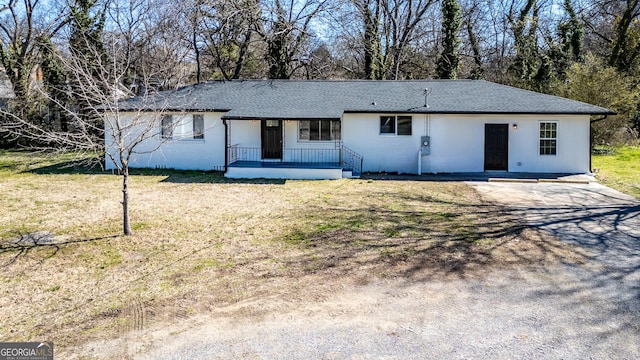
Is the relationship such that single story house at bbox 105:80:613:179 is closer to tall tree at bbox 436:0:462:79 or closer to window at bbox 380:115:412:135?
window at bbox 380:115:412:135

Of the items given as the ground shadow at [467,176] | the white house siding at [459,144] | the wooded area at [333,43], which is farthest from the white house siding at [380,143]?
the wooded area at [333,43]

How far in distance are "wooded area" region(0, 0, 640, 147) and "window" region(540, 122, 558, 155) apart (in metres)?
7.03

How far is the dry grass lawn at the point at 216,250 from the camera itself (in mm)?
5332

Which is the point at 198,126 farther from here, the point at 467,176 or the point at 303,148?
the point at 467,176

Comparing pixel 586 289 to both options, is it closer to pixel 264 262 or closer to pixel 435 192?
pixel 264 262

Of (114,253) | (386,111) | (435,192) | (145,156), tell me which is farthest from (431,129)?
(114,253)

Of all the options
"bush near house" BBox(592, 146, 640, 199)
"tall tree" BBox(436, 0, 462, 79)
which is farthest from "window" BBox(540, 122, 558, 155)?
"tall tree" BBox(436, 0, 462, 79)

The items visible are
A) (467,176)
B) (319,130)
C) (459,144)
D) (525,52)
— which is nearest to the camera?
(467,176)

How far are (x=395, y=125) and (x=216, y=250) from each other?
10.5 m

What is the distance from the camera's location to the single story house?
15.6 meters

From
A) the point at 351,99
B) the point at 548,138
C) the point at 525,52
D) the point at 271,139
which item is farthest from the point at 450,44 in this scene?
the point at 271,139

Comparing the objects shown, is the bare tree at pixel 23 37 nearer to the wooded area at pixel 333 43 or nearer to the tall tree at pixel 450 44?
the wooded area at pixel 333 43

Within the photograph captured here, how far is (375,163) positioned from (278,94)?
16.6ft

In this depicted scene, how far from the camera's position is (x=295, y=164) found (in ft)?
52.6
